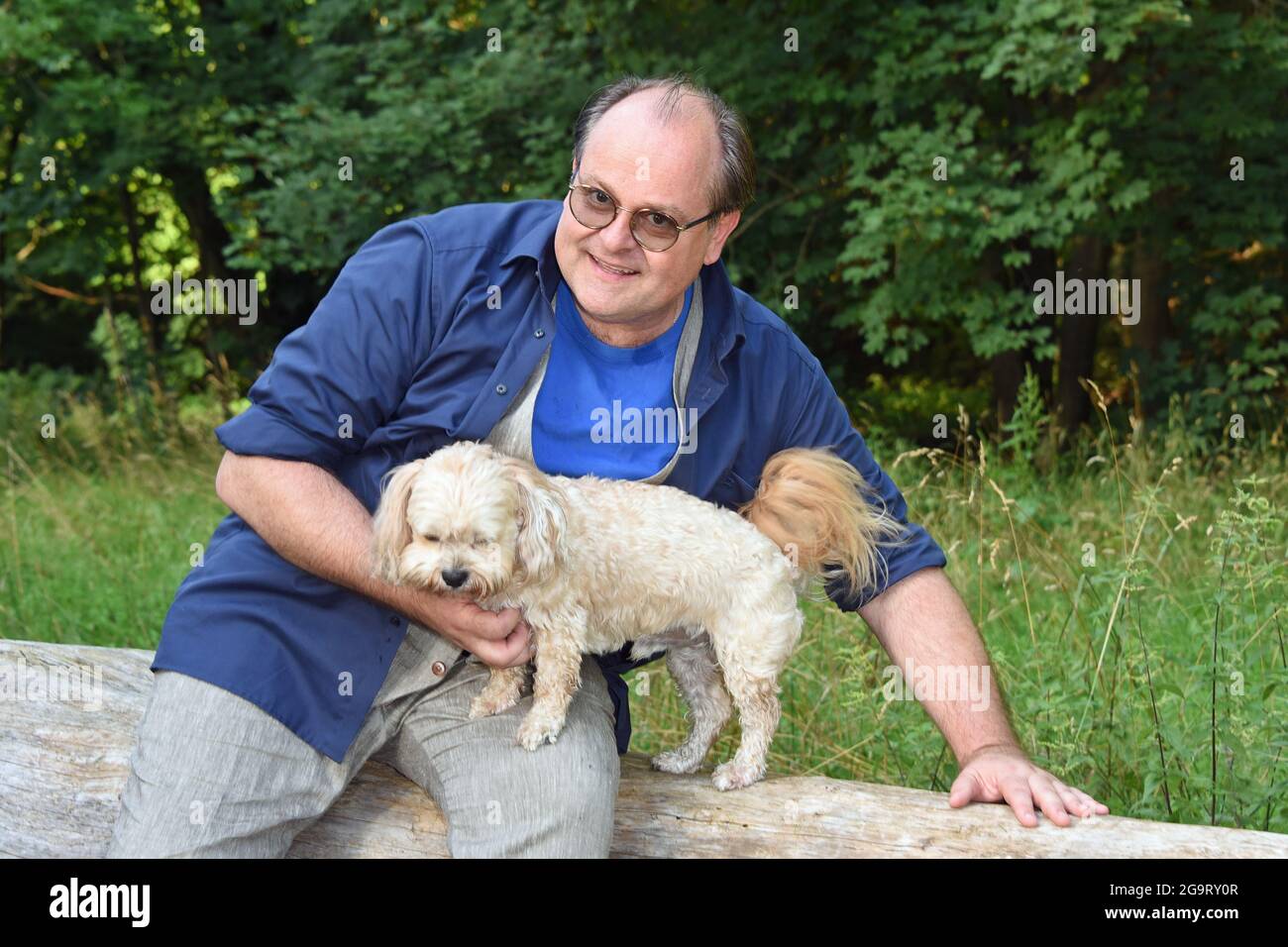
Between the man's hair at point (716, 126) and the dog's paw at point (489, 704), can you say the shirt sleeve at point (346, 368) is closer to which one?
the man's hair at point (716, 126)

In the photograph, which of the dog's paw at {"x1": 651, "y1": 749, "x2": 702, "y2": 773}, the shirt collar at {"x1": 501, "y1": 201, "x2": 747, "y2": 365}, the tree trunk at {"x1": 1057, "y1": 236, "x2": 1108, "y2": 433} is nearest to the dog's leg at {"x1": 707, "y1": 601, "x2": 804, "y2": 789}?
the dog's paw at {"x1": 651, "y1": 749, "x2": 702, "y2": 773}

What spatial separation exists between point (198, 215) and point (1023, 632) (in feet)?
34.7

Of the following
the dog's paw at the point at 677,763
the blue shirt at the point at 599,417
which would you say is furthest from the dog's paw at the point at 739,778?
the blue shirt at the point at 599,417

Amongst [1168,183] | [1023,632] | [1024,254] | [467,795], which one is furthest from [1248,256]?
[467,795]

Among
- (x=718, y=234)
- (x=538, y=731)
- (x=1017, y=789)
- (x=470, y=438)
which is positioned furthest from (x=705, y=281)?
(x=1017, y=789)

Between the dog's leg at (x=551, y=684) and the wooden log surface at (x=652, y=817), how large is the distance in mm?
309

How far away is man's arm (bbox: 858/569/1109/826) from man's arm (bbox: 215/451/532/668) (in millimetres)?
991

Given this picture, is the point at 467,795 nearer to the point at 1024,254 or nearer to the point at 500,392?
the point at 500,392

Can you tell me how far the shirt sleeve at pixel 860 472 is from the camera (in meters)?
3.23

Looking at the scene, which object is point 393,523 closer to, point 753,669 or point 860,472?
point 753,669

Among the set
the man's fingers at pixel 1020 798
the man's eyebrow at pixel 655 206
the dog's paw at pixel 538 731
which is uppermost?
the man's eyebrow at pixel 655 206

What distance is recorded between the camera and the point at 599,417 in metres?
3.11

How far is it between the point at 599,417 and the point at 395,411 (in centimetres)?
51

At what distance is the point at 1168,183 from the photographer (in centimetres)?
893
